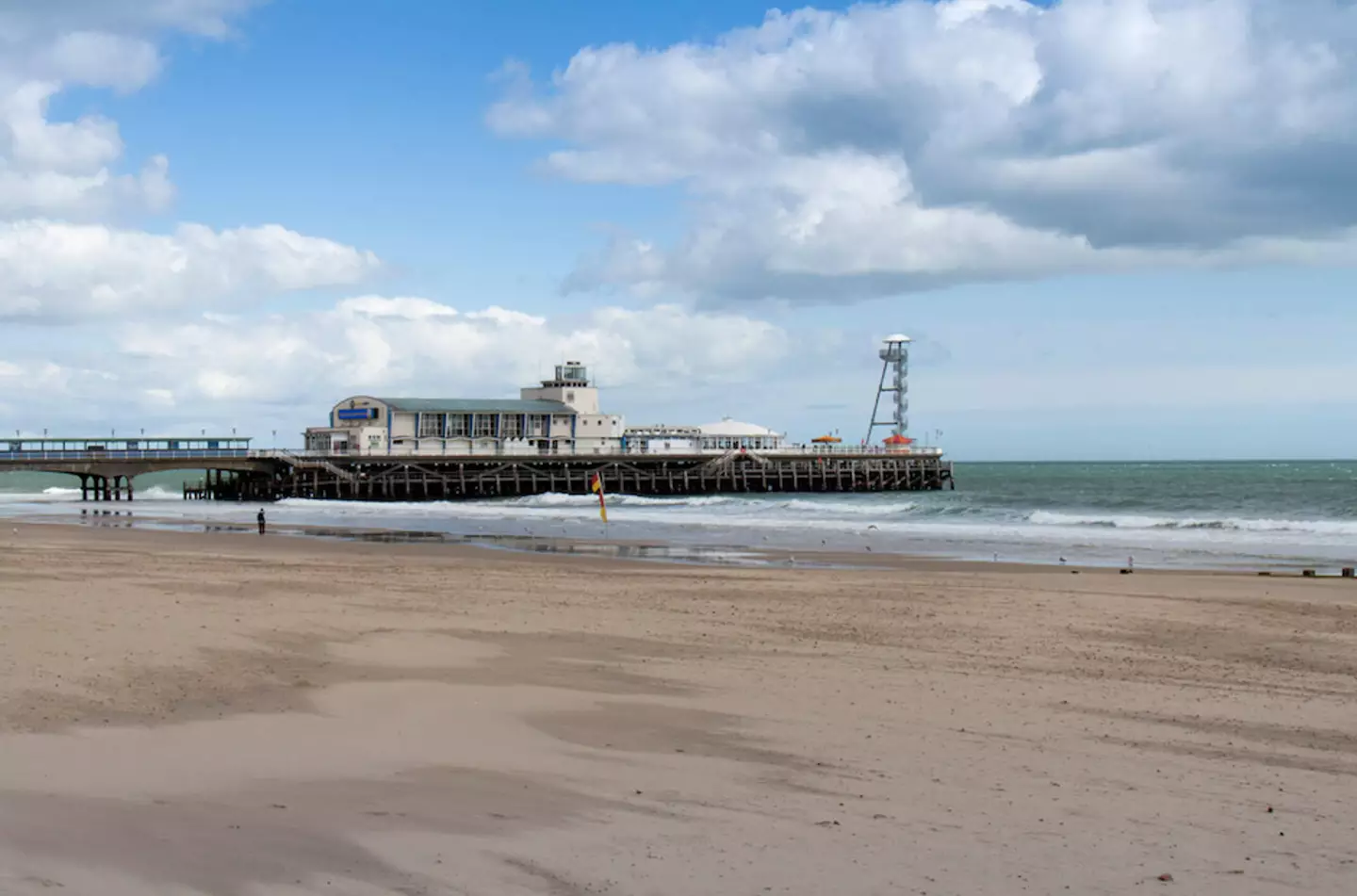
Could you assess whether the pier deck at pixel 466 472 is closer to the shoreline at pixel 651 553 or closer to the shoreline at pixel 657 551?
the shoreline at pixel 657 551

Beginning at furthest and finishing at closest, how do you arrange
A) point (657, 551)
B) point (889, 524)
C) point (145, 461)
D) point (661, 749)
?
point (145, 461) < point (889, 524) < point (657, 551) < point (661, 749)

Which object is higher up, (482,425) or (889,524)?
(482,425)

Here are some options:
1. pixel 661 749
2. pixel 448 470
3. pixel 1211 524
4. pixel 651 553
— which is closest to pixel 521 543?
pixel 651 553

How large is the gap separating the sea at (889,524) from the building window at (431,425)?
10.4m

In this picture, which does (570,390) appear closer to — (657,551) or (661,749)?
(657,551)

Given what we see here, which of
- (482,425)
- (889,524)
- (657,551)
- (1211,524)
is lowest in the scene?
(1211,524)

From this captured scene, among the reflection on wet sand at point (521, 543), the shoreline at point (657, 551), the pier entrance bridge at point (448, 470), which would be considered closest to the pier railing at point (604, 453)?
the pier entrance bridge at point (448, 470)

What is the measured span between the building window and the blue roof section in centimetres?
32

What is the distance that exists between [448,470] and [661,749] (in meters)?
63.0

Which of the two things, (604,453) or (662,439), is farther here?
(662,439)

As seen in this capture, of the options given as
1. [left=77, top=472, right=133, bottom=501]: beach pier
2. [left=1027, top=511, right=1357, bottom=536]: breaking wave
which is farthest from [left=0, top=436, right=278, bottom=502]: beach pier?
[left=1027, top=511, right=1357, bottom=536]: breaking wave

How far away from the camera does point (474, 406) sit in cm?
7600

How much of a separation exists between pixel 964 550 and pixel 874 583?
10590mm

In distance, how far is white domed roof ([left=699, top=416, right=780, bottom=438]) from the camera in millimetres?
85250
